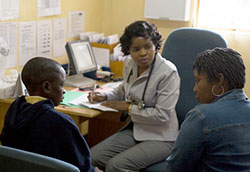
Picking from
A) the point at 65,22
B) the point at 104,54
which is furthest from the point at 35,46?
the point at 104,54

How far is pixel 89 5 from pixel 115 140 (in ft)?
5.00

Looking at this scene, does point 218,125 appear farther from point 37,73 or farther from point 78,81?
point 78,81

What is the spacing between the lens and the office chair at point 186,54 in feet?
7.34

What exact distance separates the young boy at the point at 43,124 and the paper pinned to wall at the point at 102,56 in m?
1.62

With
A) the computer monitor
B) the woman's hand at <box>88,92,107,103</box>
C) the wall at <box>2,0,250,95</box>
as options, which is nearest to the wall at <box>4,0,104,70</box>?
the wall at <box>2,0,250,95</box>

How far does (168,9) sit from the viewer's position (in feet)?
10.2

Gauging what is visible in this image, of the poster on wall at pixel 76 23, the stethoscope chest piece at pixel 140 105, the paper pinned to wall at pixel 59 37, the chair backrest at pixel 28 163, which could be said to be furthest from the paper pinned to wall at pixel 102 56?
the chair backrest at pixel 28 163

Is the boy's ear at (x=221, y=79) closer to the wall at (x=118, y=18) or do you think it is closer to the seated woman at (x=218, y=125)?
the seated woman at (x=218, y=125)

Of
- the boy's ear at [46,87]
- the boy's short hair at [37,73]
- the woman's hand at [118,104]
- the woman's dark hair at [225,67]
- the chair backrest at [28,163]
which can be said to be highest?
the woman's dark hair at [225,67]

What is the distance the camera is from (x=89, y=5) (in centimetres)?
325

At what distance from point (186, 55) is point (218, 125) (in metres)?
1.08

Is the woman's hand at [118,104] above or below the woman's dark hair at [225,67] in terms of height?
below

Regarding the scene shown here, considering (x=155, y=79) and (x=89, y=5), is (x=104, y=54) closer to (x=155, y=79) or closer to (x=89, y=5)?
(x=89, y=5)

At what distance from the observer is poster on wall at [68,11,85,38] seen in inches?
119
